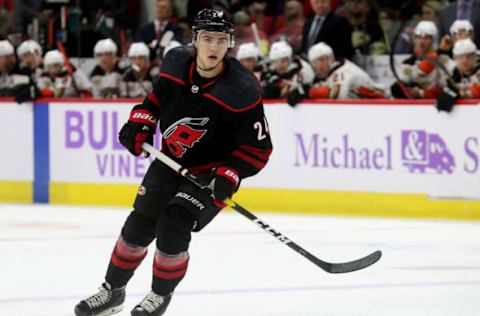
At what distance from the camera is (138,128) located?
15.6ft

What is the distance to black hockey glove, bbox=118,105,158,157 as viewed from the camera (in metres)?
4.75

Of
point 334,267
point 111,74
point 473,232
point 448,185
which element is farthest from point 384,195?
point 334,267

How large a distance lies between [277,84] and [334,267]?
4.21m

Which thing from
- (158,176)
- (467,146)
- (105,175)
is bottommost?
(105,175)

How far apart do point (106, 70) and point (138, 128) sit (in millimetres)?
5590

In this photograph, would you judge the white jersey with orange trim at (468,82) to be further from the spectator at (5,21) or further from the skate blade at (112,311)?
the spectator at (5,21)

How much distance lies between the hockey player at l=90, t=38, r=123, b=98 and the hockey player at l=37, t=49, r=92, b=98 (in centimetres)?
10

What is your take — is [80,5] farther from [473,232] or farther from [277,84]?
[473,232]

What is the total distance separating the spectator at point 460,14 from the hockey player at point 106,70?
104 inches

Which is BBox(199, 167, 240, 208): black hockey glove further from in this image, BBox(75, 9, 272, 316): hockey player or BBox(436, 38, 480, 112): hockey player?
BBox(436, 38, 480, 112): hockey player

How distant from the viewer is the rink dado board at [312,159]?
8273mm

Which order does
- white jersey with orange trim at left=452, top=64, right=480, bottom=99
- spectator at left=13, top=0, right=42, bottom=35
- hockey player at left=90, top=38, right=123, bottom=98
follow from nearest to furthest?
white jersey with orange trim at left=452, top=64, right=480, bottom=99 < hockey player at left=90, top=38, right=123, bottom=98 < spectator at left=13, top=0, right=42, bottom=35

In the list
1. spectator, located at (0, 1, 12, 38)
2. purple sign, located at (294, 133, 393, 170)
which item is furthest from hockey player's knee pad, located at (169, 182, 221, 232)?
spectator, located at (0, 1, 12, 38)

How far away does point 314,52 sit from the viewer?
917 cm
